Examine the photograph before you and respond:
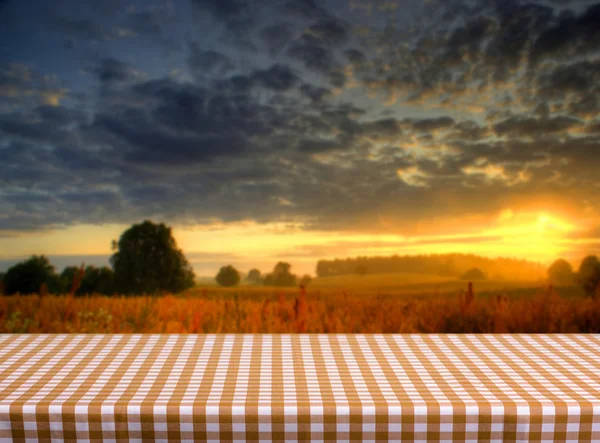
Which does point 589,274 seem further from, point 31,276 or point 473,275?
point 31,276

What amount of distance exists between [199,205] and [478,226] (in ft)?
5.39

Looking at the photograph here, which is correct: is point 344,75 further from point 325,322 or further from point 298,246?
point 325,322

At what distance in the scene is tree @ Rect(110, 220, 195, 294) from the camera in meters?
3.55

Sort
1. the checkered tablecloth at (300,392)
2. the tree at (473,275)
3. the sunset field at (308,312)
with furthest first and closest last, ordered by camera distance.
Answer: the tree at (473,275) → the sunset field at (308,312) → the checkered tablecloth at (300,392)

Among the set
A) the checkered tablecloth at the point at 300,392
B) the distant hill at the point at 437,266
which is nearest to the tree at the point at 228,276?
the distant hill at the point at 437,266

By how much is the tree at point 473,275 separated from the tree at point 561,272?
400 mm

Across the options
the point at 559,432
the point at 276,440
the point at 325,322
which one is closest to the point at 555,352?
the point at 559,432

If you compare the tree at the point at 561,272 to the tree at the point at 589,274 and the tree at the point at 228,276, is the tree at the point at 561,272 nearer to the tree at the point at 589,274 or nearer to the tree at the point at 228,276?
the tree at the point at 589,274

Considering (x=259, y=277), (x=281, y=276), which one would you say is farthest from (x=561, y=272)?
(x=259, y=277)

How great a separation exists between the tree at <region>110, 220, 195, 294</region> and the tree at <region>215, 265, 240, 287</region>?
168 mm

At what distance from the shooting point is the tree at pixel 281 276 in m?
3.60

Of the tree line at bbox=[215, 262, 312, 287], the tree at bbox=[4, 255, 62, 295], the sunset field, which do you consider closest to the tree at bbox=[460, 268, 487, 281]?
the sunset field

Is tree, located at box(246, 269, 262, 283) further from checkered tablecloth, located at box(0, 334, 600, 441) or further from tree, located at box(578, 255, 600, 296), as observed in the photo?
checkered tablecloth, located at box(0, 334, 600, 441)

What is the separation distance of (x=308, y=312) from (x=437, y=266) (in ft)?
2.70
